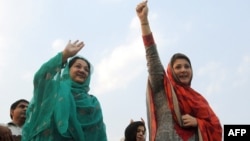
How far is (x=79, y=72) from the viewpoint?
3.89 m

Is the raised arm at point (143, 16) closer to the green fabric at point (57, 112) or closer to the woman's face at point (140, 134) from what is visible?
the green fabric at point (57, 112)

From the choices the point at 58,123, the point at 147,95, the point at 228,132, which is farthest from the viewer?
the point at 228,132

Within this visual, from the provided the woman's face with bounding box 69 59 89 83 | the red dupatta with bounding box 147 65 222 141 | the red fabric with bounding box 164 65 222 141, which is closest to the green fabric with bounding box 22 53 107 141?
the woman's face with bounding box 69 59 89 83

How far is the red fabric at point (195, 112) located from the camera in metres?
3.61

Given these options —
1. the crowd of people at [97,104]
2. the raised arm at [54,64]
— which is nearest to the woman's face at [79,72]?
the crowd of people at [97,104]

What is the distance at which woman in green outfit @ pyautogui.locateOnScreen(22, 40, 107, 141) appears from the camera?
3.55 m

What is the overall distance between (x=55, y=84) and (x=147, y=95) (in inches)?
30.0

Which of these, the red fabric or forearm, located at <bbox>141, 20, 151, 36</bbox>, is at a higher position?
forearm, located at <bbox>141, 20, 151, 36</bbox>

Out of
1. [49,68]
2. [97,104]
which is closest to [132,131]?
[97,104]

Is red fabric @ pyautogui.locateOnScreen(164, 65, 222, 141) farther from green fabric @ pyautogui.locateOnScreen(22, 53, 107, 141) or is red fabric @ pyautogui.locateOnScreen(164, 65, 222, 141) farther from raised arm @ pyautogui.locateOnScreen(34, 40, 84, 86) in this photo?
raised arm @ pyautogui.locateOnScreen(34, 40, 84, 86)

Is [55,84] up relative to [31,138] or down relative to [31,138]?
up

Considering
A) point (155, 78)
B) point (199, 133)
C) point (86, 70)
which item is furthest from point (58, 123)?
point (199, 133)

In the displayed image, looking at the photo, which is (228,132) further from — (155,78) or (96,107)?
(96,107)

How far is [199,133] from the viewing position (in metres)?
3.58
